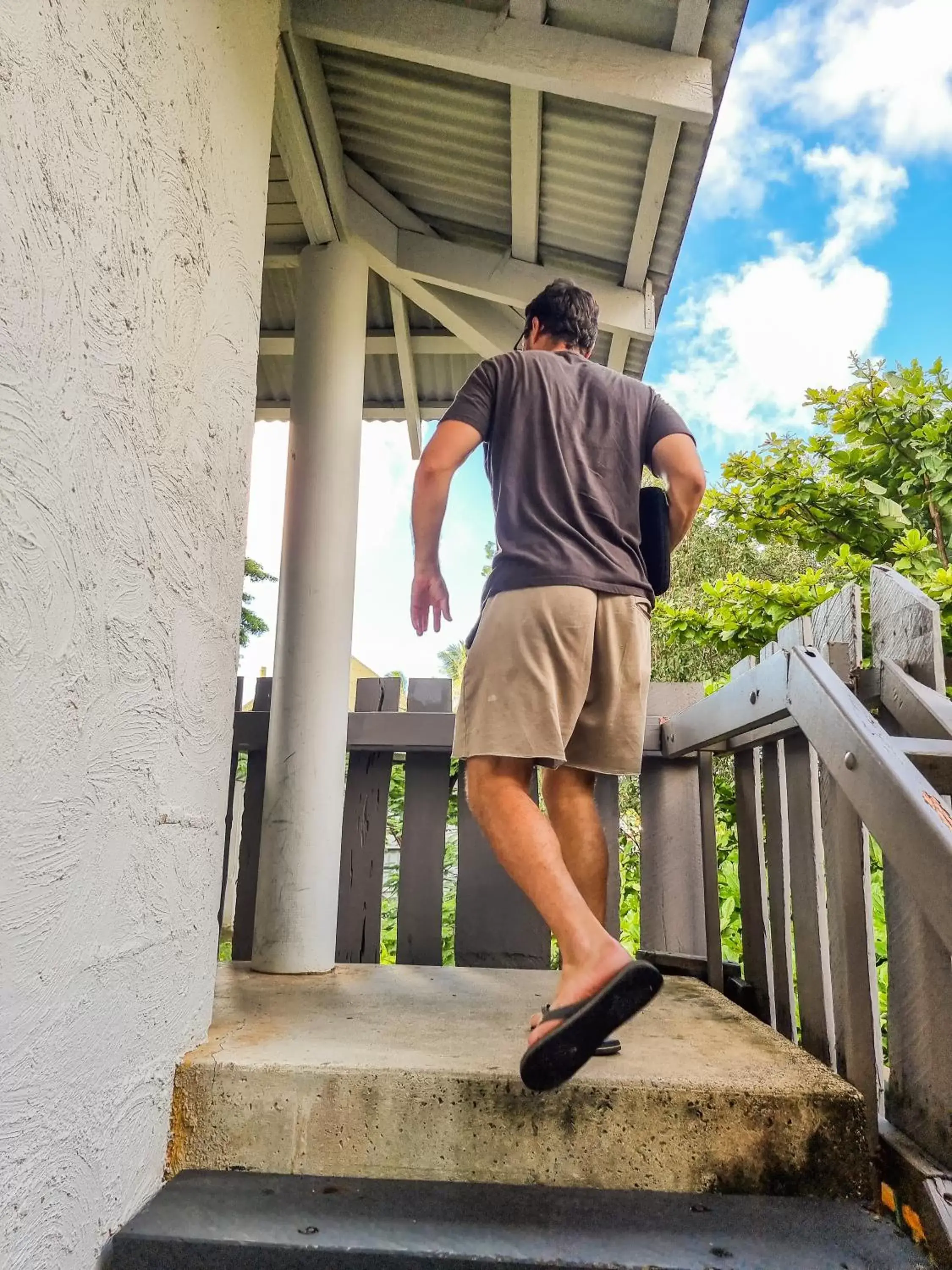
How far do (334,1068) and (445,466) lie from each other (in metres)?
1.18

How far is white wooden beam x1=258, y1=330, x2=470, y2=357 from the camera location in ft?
11.6

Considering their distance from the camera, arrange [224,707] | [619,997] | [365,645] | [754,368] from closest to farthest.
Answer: [619,997] → [224,707] → [365,645] → [754,368]

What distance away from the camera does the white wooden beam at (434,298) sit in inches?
107

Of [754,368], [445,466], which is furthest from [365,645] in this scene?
[754,368]

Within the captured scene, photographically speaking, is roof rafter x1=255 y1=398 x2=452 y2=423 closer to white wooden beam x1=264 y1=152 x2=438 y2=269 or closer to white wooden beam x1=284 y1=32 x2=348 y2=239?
white wooden beam x1=264 y1=152 x2=438 y2=269

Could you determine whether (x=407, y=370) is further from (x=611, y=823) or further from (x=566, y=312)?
(x=611, y=823)

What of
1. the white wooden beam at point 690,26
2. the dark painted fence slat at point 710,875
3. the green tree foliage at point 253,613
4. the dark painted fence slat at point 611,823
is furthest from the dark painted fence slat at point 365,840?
the green tree foliage at point 253,613

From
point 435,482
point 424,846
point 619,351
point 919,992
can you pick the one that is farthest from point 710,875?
point 619,351

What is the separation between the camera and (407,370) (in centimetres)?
352

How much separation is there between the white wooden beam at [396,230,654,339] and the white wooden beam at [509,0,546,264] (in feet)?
0.22

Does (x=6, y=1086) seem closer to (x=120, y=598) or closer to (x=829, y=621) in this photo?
(x=120, y=598)

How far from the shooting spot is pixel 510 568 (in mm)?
1712

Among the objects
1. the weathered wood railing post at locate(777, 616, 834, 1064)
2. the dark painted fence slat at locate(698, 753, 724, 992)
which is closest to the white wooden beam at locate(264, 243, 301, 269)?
the dark painted fence slat at locate(698, 753, 724, 992)

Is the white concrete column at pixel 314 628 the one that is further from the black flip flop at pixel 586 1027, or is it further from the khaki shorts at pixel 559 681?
the black flip flop at pixel 586 1027
